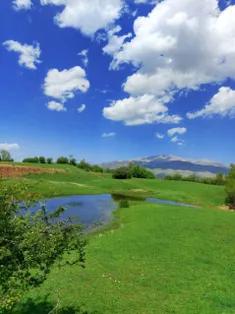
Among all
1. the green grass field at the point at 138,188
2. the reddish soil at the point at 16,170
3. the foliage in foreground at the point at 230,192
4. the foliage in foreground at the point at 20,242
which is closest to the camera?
the foliage in foreground at the point at 20,242

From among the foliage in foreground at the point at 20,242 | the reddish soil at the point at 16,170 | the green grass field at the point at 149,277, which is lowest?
the green grass field at the point at 149,277

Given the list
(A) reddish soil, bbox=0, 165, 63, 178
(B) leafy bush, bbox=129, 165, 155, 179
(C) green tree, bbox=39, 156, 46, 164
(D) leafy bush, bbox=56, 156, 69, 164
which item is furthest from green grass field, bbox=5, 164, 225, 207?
(D) leafy bush, bbox=56, 156, 69, 164

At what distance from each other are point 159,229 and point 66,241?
83.9 feet

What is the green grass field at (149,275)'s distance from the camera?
1780 cm

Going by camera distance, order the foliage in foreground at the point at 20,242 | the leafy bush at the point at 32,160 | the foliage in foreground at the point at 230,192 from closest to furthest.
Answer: the foliage in foreground at the point at 20,242, the foliage in foreground at the point at 230,192, the leafy bush at the point at 32,160

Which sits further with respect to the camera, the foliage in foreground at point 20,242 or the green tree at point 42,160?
the green tree at point 42,160

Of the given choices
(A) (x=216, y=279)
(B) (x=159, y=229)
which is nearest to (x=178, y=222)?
(B) (x=159, y=229)

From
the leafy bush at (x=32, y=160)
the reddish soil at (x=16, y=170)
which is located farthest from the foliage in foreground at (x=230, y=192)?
the leafy bush at (x=32, y=160)

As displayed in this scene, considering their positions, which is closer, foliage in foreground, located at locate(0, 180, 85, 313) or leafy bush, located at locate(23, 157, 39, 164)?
foliage in foreground, located at locate(0, 180, 85, 313)

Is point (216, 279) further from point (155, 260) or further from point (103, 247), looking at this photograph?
point (103, 247)

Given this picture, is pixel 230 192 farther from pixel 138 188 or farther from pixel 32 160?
pixel 32 160

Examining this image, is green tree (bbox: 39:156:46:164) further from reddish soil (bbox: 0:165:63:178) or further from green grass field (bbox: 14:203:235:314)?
green grass field (bbox: 14:203:235:314)

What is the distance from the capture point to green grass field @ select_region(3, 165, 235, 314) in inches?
701

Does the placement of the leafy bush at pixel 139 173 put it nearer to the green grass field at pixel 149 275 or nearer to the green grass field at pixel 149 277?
the green grass field at pixel 149 275
